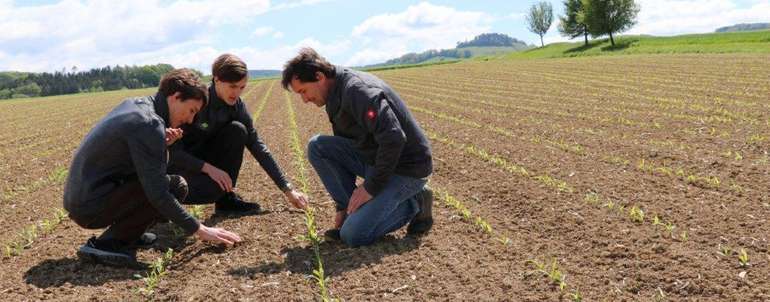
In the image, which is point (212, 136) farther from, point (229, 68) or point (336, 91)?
point (336, 91)

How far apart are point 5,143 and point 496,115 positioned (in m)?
13.3

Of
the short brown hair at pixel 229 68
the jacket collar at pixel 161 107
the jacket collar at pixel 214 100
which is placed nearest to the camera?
the jacket collar at pixel 161 107

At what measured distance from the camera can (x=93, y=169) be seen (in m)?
4.41

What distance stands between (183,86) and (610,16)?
227 ft

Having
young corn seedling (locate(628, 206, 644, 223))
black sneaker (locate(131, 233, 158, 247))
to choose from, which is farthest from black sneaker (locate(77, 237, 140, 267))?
young corn seedling (locate(628, 206, 644, 223))

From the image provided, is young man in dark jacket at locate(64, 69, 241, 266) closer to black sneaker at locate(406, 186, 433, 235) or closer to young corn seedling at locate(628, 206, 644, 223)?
black sneaker at locate(406, 186, 433, 235)

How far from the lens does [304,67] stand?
14.3ft

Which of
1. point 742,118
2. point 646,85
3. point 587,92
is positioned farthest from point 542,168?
point 646,85

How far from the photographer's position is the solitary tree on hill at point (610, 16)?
6688 centimetres

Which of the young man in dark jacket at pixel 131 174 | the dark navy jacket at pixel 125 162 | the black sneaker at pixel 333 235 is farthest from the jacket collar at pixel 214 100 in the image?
the black sneaker at pixel 333 235

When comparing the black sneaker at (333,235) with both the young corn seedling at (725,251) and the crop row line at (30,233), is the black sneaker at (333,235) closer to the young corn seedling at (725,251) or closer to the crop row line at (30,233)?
the crop row line at (30,233)

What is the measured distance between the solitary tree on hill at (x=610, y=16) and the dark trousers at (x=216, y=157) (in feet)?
220

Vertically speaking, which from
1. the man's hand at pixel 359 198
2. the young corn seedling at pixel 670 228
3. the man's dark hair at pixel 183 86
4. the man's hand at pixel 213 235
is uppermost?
the man's dark hair at pixel 183 86

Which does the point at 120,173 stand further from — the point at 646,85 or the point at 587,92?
the point at 646,85
